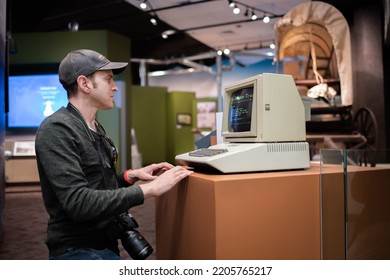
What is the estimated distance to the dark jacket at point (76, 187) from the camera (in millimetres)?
1155

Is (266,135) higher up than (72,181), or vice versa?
(266,135)

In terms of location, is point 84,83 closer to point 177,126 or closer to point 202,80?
point 177,126

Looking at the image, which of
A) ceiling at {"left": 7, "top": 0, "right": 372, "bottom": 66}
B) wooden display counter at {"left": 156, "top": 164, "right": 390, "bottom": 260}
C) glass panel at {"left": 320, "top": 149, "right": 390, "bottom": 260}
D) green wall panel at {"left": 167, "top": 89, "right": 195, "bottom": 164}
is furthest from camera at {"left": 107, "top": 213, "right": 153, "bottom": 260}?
green wall panel at {"left": 167, "top": 89, "right": 195, "bottom": 164}

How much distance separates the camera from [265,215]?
1.22 metres

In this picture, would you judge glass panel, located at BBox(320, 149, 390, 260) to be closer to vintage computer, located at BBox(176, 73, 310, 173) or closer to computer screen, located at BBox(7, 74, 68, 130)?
vintage computer, located at BBox(176, 73, 310, 173)

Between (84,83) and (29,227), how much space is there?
272 centimetres

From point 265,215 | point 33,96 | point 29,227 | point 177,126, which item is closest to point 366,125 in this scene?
point 29,227

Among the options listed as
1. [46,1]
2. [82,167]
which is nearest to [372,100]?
[82,167]

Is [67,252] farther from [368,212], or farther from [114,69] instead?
[368,212]

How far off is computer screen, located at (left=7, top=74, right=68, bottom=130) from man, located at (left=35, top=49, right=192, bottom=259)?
4.82 m

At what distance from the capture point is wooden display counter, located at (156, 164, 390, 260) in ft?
3.81

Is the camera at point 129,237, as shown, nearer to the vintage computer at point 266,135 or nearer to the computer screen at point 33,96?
the vintage computer at point 266,135
